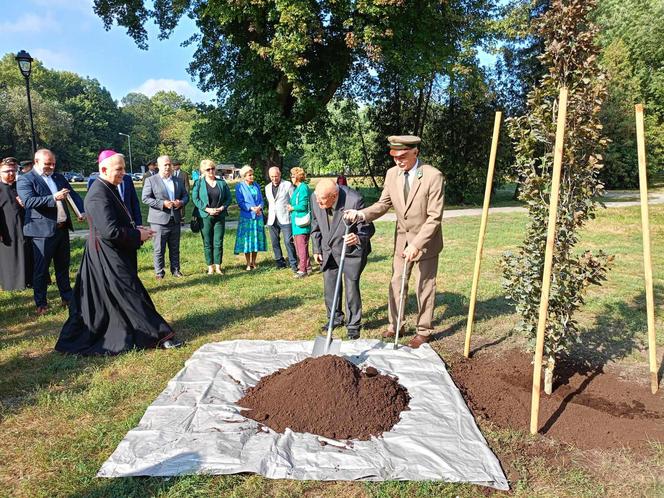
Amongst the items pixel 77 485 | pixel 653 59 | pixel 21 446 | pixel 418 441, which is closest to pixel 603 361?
pixel 418 441

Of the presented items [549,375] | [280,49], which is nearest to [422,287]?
[549,375]

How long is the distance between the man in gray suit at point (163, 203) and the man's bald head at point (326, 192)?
12.6ft

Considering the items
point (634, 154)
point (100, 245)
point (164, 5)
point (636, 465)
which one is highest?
point (164, 5)

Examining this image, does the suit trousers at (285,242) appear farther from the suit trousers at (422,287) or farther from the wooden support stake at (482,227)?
the wooden support stake at (482,227)

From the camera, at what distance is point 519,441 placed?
11.0ft

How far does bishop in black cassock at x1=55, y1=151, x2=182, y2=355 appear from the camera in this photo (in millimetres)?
4703

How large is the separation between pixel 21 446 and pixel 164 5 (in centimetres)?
2050

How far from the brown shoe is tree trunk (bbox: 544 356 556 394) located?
4.35 ft

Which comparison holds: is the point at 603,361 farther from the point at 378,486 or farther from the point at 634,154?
the point at 634,154

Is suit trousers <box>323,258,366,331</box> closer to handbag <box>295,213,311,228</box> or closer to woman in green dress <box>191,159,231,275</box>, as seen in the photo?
handbag <box>295,213,311,228</box>

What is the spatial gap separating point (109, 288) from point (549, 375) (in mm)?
4370

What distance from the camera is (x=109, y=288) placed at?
4855 millimetres

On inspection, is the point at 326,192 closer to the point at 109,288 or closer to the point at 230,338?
the point at 230,338

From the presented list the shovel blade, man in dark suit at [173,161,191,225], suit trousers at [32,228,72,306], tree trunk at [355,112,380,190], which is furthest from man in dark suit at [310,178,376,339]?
tree trunk at [355,112,380,190]
